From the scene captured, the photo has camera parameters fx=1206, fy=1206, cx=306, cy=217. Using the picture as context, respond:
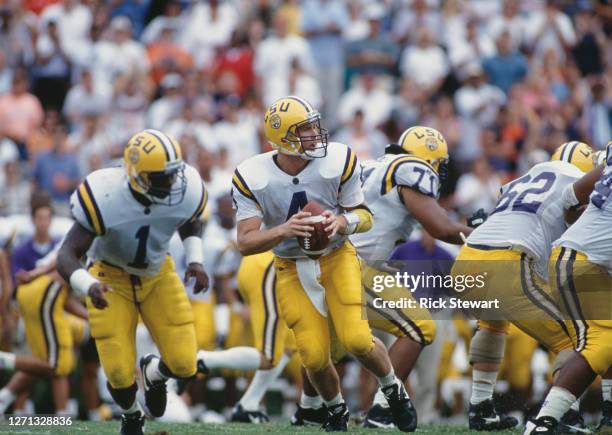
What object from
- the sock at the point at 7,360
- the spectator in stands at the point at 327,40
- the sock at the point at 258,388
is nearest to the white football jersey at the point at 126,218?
the sock at the point at 258,388

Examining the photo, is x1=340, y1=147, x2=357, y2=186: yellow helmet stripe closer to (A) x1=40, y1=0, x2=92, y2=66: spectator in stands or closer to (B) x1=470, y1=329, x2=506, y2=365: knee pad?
(B) x1=470, y1=329, x2=506, y2=365: knee pad

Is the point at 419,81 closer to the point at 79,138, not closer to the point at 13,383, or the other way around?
the point at 79,138

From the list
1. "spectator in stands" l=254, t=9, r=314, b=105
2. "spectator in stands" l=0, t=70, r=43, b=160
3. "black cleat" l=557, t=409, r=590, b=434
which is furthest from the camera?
"spectator in stands" l=254, t=9, r=314, b=105

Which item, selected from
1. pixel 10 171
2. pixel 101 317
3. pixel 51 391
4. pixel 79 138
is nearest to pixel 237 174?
pixel 101 317

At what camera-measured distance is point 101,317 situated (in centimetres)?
627

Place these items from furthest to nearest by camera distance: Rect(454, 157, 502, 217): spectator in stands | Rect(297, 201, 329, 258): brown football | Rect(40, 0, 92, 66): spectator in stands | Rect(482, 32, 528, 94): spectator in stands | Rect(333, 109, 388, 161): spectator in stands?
Rect(40, 0, 92, 66): spectator in stands
Rect(482, 32, 528, 94): spectator in stands
Rect(333, 109, 388, 161): spectator in stands
Rect(454, 157, 502, 217): spectator in stands
Rect(297, 201, 329, 258): brown football

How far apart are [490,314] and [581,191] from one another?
3.05 feet

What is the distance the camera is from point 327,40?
13.8 meters

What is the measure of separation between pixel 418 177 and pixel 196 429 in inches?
76.0

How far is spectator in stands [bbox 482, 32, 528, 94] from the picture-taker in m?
13.2

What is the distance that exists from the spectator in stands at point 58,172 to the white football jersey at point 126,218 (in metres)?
5.18

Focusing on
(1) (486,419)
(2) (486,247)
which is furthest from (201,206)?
(1) (486,419)

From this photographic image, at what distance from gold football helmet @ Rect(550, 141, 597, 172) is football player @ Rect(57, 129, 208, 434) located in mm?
2081

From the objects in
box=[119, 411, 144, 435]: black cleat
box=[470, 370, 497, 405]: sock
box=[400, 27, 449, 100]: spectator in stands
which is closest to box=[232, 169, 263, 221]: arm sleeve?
box=[119, 411, 144, 435]: black cleat
